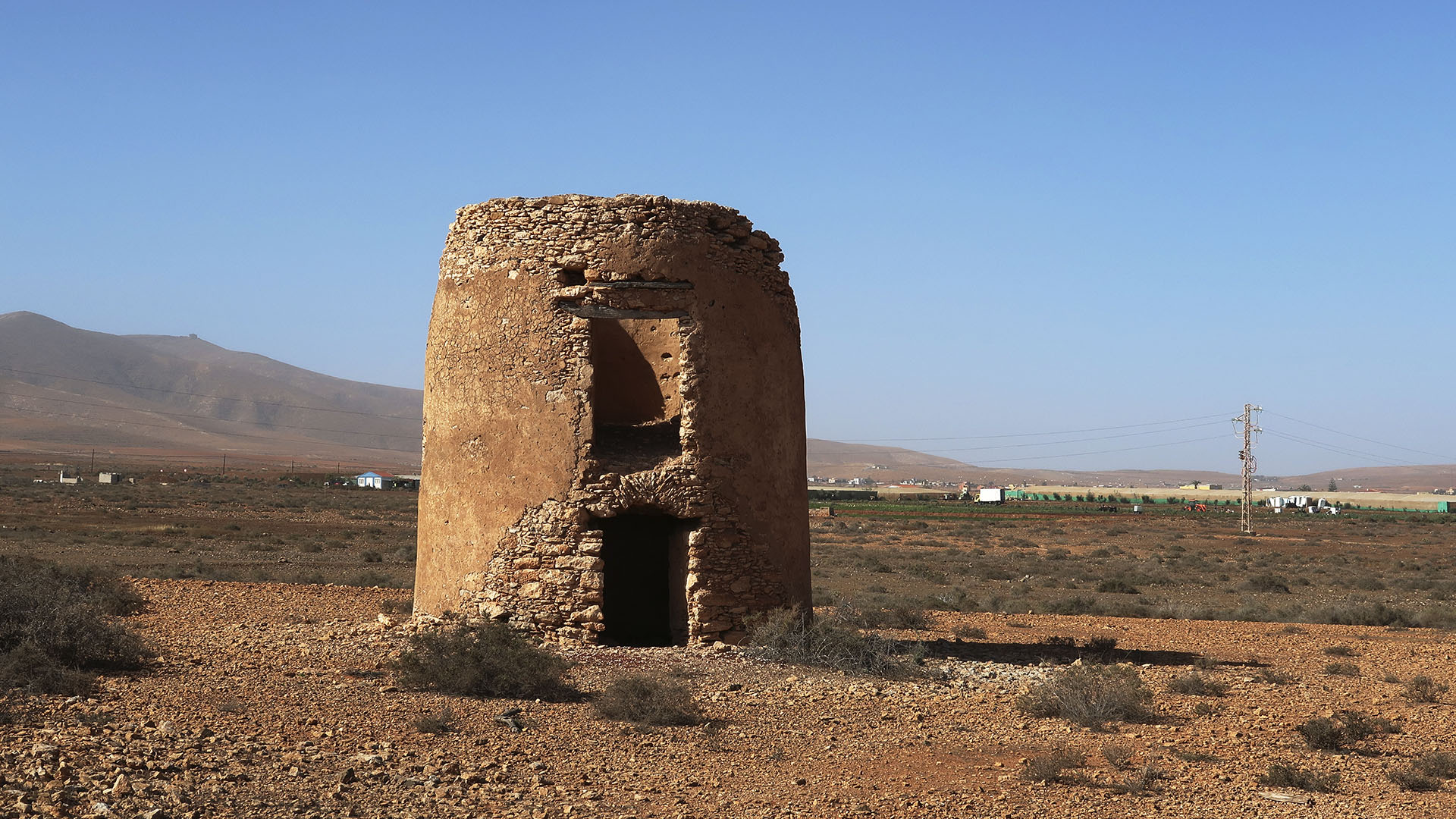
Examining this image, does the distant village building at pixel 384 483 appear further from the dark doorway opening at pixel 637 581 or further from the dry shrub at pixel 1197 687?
the dry shrub at pixel 1197 687

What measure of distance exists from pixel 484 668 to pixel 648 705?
1.46 meters

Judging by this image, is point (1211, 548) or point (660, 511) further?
point (1211, 548)

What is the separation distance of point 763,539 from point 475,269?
392 cm

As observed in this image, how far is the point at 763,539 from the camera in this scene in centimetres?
1151

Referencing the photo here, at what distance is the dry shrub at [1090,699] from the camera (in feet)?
29.9

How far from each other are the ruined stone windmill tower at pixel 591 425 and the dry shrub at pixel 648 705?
228 centimetres

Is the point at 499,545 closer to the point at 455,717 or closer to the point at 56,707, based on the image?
the point at 455,717

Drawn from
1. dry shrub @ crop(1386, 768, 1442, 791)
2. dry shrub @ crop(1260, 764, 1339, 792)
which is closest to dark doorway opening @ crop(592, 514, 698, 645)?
dry shrub @ crop(1260, 764, 1339, 792)

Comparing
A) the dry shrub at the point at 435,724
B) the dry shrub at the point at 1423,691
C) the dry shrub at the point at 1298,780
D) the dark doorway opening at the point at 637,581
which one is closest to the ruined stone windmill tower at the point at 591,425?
the dark doorway opening at the point at 637,581

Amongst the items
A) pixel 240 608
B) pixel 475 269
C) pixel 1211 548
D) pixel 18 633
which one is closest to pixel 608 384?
pixel 475 269

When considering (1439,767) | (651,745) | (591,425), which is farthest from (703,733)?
(1439,767)

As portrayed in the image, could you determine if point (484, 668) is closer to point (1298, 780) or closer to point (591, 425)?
point (591, 425)

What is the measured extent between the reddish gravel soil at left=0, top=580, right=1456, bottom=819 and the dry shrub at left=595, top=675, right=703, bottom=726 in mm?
132

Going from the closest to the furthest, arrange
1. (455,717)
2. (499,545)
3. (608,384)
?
(455,717)
(499,545)
(608,384)
